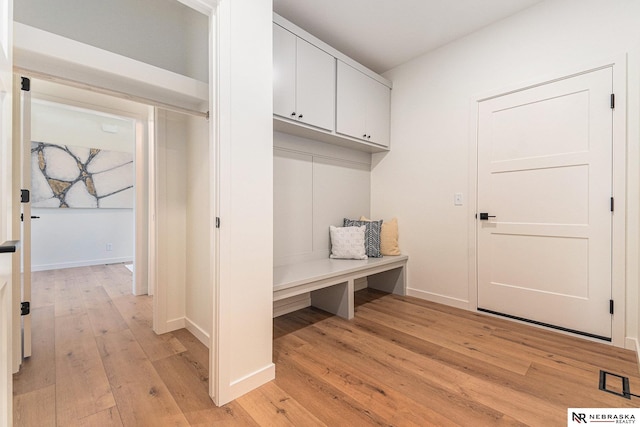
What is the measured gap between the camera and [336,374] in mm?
1723

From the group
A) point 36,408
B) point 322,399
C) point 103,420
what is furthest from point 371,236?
point 36,408

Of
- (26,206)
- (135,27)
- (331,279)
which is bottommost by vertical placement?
(331,279)

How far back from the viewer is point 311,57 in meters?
2.51

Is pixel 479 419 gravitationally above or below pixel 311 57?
below

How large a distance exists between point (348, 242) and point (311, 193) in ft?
2.16

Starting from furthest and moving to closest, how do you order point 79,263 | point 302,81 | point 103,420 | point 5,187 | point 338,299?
point 79,263, point 338,299, point 302,81, point 103,420, point 5,187

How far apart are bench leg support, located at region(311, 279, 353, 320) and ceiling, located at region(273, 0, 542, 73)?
2360mm

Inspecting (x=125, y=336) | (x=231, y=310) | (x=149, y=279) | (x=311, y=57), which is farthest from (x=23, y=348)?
(x=311, y=57)

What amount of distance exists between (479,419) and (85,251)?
599 cm

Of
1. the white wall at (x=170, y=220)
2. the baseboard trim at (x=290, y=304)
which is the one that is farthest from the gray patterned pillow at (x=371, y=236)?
the white wall at (x=170, y=220)

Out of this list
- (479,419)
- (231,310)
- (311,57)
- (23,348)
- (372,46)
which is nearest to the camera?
(479,419)

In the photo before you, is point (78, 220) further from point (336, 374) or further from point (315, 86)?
point (336, 374)

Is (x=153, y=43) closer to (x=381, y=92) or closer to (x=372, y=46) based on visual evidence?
(x=372, y=46)

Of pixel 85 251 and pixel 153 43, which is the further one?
pixel 85 251
